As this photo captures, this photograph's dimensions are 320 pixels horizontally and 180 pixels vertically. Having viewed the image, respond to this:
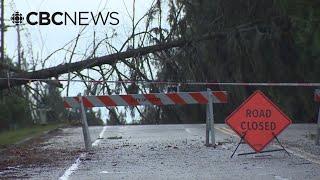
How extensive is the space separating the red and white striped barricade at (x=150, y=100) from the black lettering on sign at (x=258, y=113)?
6.74ft

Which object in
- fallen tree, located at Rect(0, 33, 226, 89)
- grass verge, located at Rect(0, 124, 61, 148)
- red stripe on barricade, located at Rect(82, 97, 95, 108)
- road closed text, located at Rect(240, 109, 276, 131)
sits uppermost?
fallen tree, located at Rect(0, 33, 226, 89)

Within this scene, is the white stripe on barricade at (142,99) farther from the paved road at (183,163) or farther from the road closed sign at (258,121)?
the road closed sign at (258,121)

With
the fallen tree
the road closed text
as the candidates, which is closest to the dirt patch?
the fallen tree

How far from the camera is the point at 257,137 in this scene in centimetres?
1373

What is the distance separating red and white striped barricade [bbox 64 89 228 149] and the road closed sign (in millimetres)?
1965

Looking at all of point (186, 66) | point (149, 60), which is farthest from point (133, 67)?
point (186, 66)

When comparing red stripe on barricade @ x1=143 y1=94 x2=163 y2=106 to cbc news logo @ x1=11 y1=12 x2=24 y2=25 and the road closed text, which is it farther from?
cbc news logo @ x1=11 y1=12 x2=24 y2=25

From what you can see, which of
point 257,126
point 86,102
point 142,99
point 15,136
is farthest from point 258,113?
point 15,136

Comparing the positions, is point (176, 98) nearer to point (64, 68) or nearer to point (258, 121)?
point (258, 121)

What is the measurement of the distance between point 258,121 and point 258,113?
173 mm

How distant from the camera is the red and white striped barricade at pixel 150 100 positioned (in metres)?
16.0

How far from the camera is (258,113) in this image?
1394 centimetres

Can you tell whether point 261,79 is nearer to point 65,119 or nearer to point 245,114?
point 65,119

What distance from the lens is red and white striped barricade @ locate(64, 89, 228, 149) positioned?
629 inches
